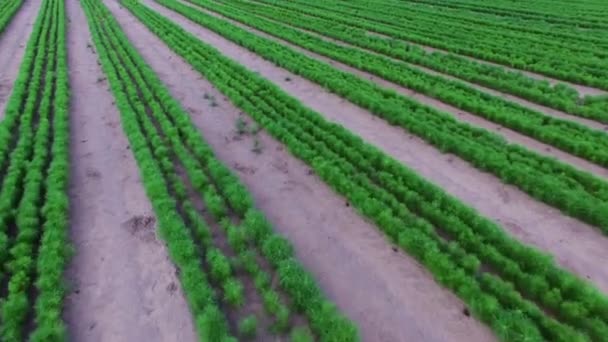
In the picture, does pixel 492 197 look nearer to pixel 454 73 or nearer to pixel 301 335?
pixel 301 335

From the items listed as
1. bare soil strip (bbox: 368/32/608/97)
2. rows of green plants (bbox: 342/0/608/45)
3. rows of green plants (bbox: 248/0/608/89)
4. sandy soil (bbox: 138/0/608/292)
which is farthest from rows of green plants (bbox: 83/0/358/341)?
rows of green plants (bbox: 342/0/608/45)

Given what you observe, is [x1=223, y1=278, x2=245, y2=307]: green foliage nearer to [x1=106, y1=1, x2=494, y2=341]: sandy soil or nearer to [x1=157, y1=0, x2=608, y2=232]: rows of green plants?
[x1=106, y1=1, x2=494, y2=341]: sandy soil

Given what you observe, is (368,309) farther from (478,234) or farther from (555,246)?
(555,246)

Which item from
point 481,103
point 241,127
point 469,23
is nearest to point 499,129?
point 481,103

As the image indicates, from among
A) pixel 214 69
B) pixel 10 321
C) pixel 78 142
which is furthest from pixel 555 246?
pixel 214 69

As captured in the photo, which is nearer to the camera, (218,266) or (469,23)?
(218,266)
